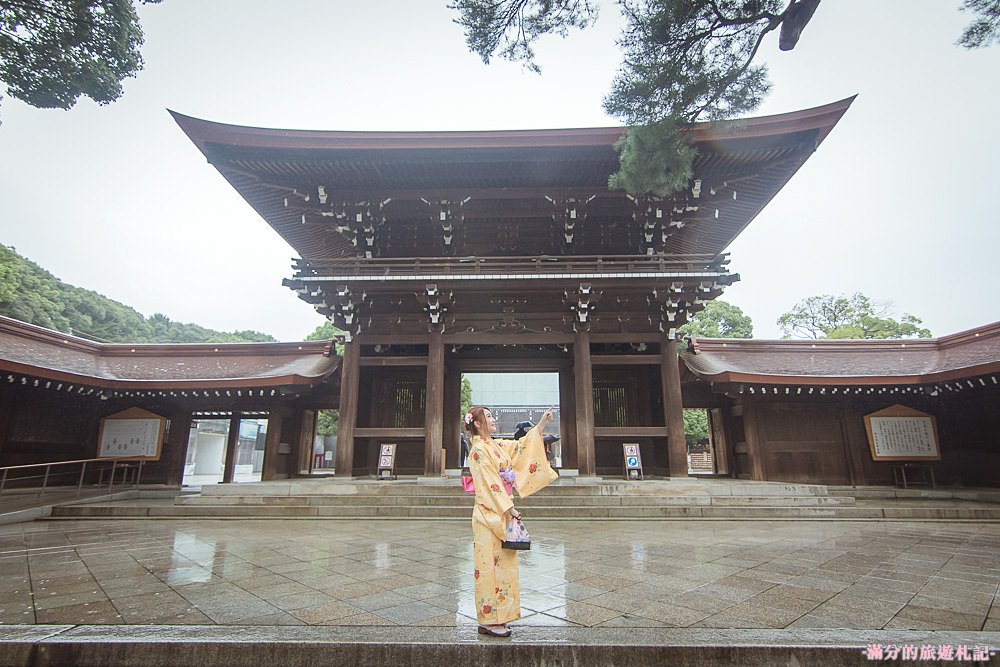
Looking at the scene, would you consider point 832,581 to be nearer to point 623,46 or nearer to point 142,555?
point 623,46

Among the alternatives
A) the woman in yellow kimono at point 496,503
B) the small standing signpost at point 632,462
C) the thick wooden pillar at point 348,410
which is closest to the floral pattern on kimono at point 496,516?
the woman in yellow kimono at point 496,503

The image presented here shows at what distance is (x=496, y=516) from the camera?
9.02ft

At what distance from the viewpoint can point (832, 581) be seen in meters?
3.91

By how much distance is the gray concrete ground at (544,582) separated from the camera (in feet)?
9.61

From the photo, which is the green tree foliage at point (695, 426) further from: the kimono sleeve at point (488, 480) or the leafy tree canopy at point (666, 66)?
the kimono sleeve at point (488, 480)

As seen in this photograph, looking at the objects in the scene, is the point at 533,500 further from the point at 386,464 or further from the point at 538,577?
the point at 538,577

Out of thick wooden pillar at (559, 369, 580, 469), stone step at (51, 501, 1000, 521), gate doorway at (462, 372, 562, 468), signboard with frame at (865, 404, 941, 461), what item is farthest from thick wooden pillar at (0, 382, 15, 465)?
gate doorway at (462, 372, 562, 468)

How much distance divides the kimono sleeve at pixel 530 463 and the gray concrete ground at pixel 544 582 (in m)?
0.83

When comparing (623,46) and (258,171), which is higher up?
(258,171)

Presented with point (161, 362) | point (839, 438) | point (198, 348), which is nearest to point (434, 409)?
point (198, 348)

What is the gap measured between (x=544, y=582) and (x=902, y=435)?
1224 centimetres

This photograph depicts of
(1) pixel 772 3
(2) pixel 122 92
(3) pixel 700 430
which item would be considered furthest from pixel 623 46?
(3) pixel 700 430

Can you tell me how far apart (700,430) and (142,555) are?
2874 cm

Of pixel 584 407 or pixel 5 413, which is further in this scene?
pixel 5 413
